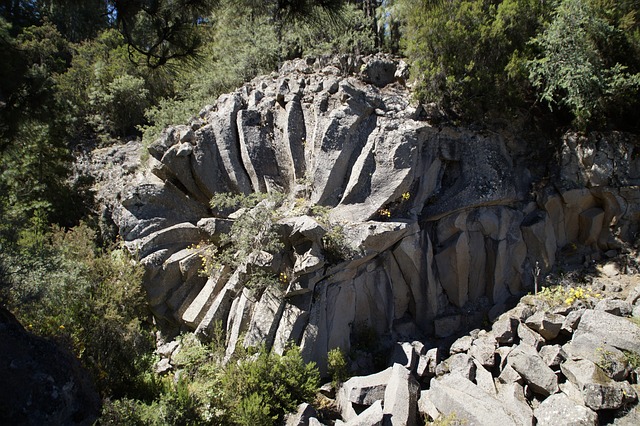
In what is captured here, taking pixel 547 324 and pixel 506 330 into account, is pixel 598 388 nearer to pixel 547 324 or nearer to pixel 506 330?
pixel 547 324

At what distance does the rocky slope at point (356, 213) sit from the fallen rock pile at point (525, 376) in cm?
108

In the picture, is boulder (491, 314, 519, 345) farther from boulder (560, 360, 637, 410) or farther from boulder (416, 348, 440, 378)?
boulder (560, 360, 637, 410)

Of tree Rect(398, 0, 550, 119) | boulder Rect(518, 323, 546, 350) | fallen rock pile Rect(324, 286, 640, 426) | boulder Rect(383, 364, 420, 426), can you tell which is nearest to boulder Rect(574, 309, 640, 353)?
fallen rock pile Rect(324, 286, 640, 426)

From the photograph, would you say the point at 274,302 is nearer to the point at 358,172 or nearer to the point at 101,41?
the point at 358,172

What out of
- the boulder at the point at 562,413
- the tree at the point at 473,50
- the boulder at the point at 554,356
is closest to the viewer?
the boulder at the point at 562,413

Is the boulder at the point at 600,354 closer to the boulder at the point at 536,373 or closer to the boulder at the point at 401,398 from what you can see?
the boulder at the point at 536,373

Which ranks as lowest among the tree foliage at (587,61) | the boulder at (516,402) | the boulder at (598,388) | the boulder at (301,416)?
the boulder at (516,402)

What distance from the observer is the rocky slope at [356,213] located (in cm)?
807

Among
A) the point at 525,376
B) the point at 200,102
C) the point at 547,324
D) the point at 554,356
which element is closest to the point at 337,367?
the point at 525,376

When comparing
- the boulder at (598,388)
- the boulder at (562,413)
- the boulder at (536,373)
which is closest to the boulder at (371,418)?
the boulder at (562,413)

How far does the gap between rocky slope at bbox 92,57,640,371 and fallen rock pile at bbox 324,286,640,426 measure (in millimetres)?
1081

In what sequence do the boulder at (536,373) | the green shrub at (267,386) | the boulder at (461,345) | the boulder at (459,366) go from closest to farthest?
1. the green shrub at (267,386)
2. the boulder at (536,373)
3. the boulder at (459,366)
4. the boulder at (461,345)

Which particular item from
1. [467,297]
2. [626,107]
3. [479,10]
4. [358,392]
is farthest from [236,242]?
[626,107]

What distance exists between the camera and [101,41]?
55.3 feet
